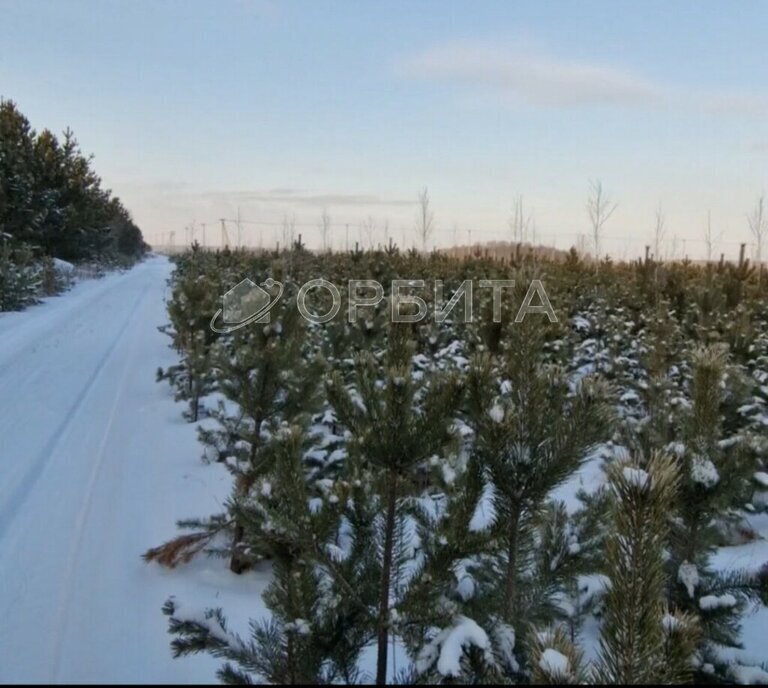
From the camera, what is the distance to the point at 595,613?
2.87 metres

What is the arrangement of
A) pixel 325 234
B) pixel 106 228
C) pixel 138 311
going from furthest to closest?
pixel 325 234
pixel 106 228
pixel 138 311

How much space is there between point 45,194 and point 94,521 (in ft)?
80.2

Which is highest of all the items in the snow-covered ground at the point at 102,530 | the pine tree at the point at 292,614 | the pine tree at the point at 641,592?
the pine tree at the point at 641,592

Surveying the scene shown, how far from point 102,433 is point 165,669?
466 cm

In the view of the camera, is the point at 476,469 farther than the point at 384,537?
No

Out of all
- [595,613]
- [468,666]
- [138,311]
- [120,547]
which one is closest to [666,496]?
[468,666]

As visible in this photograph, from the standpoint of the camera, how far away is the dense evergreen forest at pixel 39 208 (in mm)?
19156

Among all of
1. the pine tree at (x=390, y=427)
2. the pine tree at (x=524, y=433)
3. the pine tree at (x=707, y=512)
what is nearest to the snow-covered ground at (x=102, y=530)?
the pine tree at (x=524, y=433)

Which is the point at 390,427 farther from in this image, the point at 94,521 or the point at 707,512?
the point at 94,521

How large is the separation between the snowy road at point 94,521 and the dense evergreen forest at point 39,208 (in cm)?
983

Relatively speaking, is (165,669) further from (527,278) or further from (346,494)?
(527,278)

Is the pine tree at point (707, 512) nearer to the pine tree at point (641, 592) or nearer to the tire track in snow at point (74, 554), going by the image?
the pine tree at point (641, 592)

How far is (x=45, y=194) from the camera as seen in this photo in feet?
81.9

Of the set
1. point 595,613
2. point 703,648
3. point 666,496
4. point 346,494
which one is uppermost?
point 666,496
